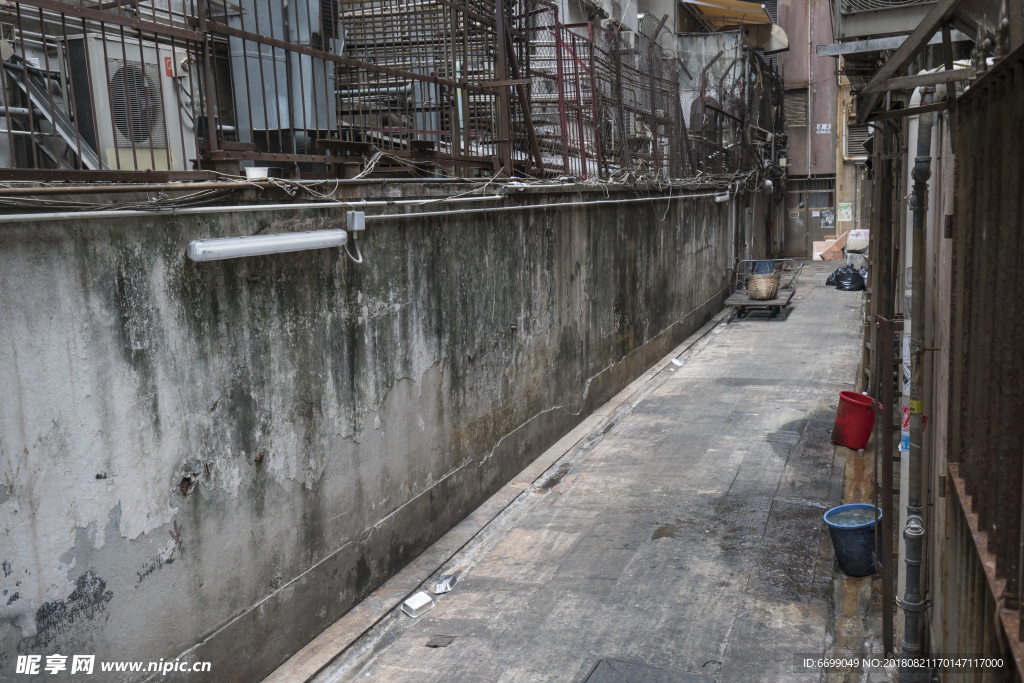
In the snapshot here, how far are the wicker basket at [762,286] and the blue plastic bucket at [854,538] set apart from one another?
43.4 feet

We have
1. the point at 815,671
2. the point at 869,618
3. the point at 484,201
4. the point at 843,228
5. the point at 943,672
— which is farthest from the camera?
the point at 843,228

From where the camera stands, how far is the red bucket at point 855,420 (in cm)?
930

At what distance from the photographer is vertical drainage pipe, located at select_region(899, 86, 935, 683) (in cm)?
471

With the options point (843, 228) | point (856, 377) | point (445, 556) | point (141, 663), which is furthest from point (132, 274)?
point (843, 228)

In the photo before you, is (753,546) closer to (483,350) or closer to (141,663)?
(483,350)

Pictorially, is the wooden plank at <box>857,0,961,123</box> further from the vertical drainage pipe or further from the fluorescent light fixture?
the fluorescent light fixture

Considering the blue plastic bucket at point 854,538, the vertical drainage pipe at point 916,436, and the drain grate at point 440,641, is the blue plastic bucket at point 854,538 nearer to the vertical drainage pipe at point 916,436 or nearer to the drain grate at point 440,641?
the vertical drainage pipe at point 916,436

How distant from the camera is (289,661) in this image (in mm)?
5594

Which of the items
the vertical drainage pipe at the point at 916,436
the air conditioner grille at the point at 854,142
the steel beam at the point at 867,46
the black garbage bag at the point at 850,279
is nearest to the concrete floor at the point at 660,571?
the vertical drainage pipe at the point at 916,436

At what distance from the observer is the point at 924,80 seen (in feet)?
11.8

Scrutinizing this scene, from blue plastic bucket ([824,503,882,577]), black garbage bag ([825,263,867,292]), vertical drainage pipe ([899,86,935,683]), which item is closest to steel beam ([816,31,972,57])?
vertical drainage pipe ([899,86,935,683])

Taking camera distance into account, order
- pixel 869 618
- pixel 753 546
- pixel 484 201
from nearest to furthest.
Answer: pixel 869 618 < pixel 753 546 < pixel 484 201

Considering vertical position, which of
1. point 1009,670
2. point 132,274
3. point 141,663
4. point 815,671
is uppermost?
point 132,274

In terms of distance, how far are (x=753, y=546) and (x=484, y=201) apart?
3.96m
